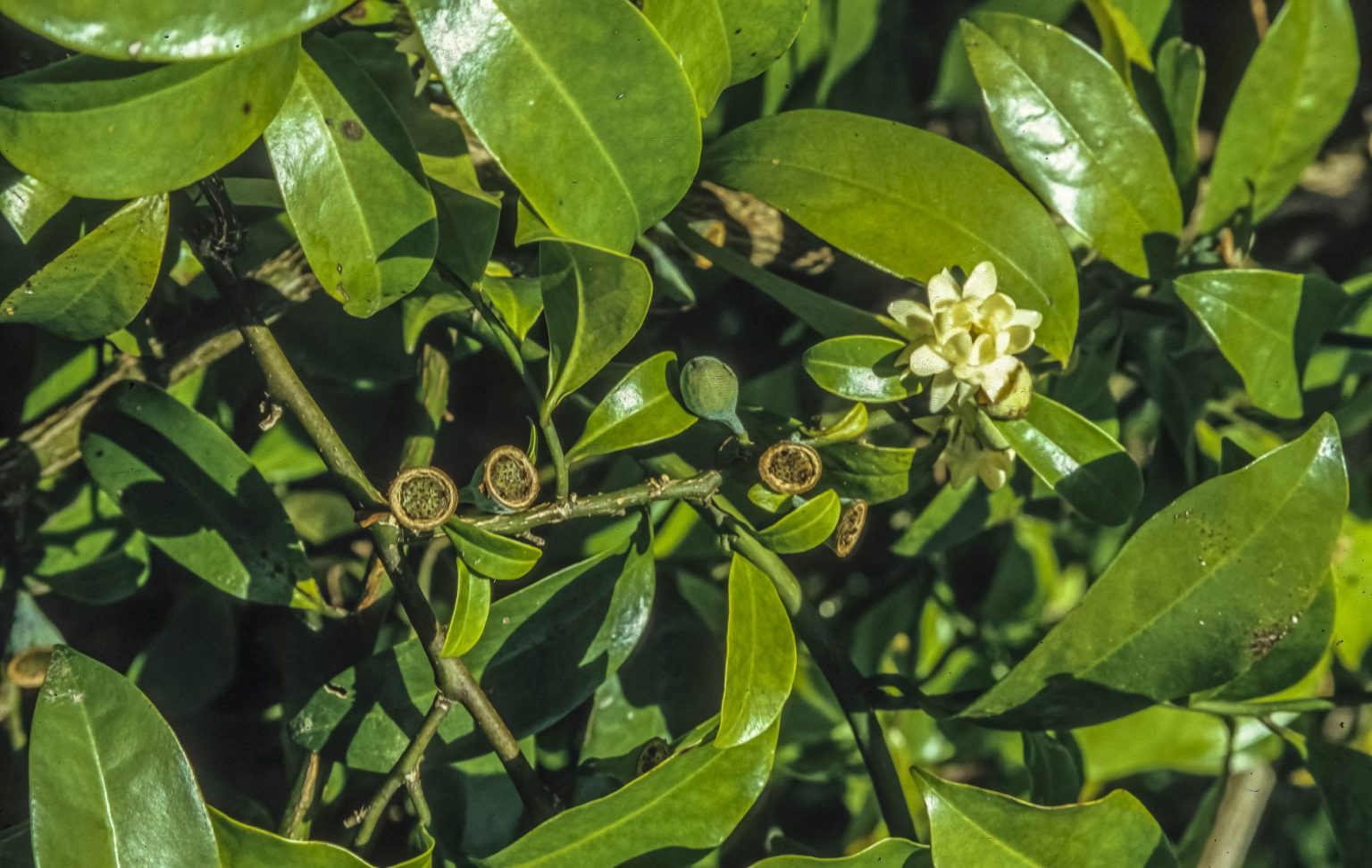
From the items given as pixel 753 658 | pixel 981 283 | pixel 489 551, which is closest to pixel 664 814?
pixel 753 658

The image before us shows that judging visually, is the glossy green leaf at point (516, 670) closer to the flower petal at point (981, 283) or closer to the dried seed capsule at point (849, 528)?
the dried seed capsule at point (849, 528)

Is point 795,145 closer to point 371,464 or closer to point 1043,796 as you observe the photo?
point 371,464

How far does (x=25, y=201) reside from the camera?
823 mm

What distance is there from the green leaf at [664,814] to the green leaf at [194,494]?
0.31 m

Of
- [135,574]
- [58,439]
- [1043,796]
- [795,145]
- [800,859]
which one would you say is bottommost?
[1043,796]

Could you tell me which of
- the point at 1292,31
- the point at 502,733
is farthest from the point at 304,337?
the point at 1292,31

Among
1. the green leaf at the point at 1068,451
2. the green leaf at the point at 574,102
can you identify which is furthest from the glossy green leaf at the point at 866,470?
the green leaf at the point at 574,102

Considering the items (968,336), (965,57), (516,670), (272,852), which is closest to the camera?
(272,852)

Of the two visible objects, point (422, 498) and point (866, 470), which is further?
point (866, 470)

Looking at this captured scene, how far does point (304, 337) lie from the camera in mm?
1037

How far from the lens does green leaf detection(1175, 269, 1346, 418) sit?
3.28ft

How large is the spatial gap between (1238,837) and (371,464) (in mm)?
1080

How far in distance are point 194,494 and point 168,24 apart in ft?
1.44

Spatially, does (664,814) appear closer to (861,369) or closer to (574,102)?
(861,369)
